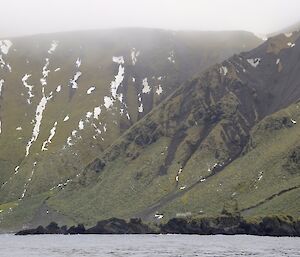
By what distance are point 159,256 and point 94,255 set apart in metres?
11.0

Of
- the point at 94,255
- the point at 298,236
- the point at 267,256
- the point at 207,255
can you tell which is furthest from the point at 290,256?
the point at 298,236

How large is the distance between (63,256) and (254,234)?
109007 millimetres

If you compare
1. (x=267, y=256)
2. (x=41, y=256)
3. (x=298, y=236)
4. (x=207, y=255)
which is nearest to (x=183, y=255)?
(x=207, y=255)

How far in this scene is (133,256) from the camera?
98375mm

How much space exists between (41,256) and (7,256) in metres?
5.69

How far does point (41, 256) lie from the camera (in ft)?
333

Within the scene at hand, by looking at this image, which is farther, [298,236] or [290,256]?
Result: [298,236]

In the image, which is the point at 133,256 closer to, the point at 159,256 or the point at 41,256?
the point at 159,256

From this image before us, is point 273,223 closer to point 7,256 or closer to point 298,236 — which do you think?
point 298,236

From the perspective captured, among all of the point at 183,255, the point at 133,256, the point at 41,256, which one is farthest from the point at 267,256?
the point at 41,256

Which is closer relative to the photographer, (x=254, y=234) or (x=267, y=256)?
(x=267, y=256)

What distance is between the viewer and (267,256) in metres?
97.4

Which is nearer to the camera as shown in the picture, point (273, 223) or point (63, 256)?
point (63, 256)

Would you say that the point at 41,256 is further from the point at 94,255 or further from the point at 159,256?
the point at 159,256
